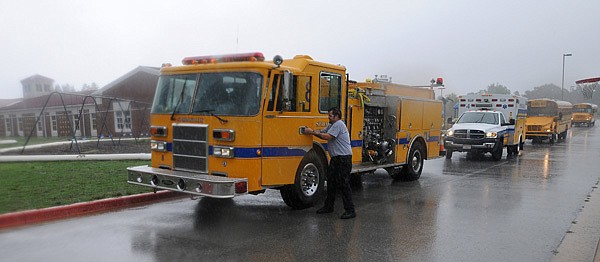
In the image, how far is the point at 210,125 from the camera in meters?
7.01

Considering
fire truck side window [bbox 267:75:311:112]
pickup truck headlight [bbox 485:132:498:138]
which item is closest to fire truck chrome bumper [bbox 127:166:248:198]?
fire truck side window [bbox 267:75:311:112]

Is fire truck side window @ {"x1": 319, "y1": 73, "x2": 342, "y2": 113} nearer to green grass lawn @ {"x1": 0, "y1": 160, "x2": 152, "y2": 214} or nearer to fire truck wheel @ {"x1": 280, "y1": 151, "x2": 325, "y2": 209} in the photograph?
fire truck wheel @ {"x1": 280, "y1": 151, "x2": 325, "y2": 209}

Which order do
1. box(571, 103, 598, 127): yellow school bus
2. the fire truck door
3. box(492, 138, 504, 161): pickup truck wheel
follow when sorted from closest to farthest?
1. the fire truck door
2. box(492, 138, 504, 161): pickup truck wheel
3. box(571, 103, 598, 127): yellow school bus

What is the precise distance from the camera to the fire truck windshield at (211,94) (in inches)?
272

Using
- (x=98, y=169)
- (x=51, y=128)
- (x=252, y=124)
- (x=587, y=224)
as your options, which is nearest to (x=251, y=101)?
(x=252, y=124)

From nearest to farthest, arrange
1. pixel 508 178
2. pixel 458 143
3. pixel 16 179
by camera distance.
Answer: pixel 16 179 < pixel 508 178 < pixel 458 143

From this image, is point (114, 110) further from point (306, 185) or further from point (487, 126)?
point (306, 185)

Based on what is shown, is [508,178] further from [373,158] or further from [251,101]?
[251,101]

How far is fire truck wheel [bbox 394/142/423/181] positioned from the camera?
11344 millimetres

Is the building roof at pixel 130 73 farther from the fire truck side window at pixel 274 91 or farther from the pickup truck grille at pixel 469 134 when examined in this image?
the fire truck side window at pixel 274 91

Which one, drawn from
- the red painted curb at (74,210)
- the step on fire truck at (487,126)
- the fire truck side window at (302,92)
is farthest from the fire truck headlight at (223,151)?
the step on fire truck at (487,126)

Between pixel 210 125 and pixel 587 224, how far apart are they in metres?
5.95

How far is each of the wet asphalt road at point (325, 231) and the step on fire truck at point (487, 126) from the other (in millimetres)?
6689

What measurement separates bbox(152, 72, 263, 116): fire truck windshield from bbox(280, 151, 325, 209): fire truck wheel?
143 cm
